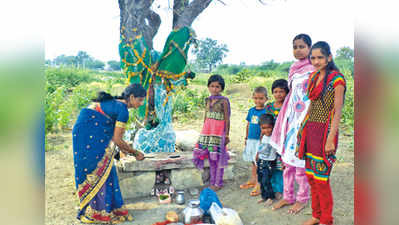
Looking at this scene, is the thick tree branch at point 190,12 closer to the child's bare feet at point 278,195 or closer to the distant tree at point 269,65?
the child's bare feet at point 278,195

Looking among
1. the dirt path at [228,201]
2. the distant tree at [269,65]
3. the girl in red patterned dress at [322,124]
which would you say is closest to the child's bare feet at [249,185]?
the dirt path at [228,201]

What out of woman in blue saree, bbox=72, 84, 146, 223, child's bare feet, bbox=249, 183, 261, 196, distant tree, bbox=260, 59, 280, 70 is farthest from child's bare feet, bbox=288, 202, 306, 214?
distant tree, bbox=260, 59, 280, 70

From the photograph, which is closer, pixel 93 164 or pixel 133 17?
pixel 93 164

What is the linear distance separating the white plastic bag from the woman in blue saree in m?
1.01

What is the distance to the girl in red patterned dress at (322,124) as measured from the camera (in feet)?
9.16

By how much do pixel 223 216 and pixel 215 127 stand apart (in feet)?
4.33

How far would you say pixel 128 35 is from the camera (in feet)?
15.1

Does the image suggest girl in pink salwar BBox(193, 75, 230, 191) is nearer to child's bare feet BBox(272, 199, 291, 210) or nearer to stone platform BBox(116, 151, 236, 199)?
stone platform BBox(116, 151, 236, 199)

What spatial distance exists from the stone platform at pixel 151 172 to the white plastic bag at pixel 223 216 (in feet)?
3.45

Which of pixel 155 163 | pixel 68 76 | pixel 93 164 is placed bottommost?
pixel 155 163

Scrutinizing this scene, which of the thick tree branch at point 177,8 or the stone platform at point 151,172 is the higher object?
the thick tree branch at point 177,8

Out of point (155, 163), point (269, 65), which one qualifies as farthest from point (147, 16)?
point (269, 65)

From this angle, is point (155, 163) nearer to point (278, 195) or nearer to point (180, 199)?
point (180, 199)

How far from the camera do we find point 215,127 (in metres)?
4.13
